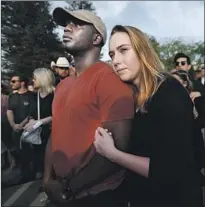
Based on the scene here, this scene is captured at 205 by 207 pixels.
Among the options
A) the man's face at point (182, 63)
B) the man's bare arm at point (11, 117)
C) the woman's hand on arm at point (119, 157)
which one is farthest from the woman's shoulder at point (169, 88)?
the man's bare arm at point (11, 117)

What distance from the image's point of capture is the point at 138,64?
1.64 meters

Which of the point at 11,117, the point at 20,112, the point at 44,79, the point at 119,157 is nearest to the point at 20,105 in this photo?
the point at 20,112

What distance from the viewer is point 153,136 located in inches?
60.4

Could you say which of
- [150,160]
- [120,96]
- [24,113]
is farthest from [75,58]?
[24,113]

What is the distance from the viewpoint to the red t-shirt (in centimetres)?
160

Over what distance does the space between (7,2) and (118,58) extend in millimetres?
4446

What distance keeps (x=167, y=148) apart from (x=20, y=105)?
4.03m

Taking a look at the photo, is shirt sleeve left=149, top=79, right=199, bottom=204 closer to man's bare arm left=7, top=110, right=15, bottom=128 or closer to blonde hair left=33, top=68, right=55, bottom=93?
blonde hair left=33, top=68, right=55, bottom=93

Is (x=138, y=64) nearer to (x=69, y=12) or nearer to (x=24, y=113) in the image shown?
(x=69, y=12)

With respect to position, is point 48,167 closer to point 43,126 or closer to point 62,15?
point 62,15

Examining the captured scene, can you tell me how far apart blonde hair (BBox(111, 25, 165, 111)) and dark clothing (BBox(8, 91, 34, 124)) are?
3.68 meters

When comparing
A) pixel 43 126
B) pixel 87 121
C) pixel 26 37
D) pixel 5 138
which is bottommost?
pixel 5 138

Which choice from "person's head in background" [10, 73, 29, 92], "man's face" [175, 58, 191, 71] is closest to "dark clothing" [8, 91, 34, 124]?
"person's head in background" [10, 73, 29, 92]

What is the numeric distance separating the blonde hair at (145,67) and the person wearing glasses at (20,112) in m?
3.66
